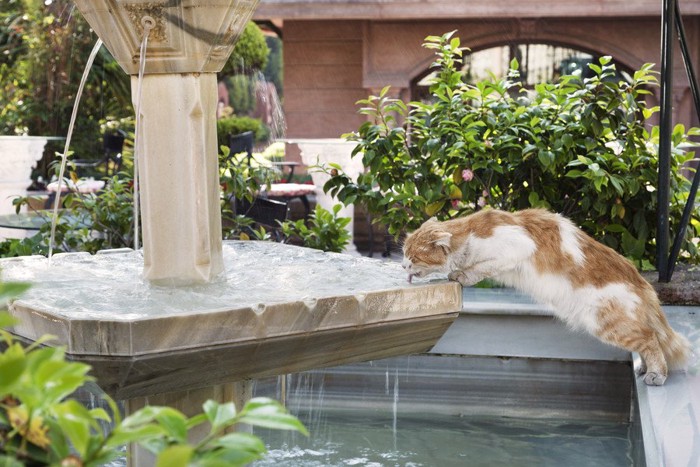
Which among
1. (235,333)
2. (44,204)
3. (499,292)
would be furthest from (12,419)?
(44,204)

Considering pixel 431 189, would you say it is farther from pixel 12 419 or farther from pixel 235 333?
pixel 12 419

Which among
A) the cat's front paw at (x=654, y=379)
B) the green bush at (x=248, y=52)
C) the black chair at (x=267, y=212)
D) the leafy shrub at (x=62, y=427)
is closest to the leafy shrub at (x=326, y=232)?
the black chair at (x=267, y=212)

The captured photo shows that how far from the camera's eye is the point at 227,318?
8.95 feet

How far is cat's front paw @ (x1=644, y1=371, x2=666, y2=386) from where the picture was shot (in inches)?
Result: 159

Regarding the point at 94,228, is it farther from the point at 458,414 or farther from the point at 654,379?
the point at 654,379

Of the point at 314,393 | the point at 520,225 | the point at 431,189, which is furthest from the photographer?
the point at 431,189

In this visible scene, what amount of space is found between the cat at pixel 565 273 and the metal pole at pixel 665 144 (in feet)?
3.63

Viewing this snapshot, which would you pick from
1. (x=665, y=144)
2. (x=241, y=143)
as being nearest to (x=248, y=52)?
(x=241, y=143)

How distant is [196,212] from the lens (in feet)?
11.3

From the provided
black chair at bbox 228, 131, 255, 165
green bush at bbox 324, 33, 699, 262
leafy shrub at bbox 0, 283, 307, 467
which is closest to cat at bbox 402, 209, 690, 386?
green bush at bbox 324, 33, 699, 262

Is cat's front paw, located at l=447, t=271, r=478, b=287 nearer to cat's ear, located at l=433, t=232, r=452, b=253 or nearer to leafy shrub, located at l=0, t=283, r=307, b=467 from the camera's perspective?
cat's ear, located at l=433, t=232, r=452, b=253

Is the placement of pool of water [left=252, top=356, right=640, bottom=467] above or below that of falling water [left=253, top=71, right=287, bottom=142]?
below

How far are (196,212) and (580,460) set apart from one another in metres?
1.93

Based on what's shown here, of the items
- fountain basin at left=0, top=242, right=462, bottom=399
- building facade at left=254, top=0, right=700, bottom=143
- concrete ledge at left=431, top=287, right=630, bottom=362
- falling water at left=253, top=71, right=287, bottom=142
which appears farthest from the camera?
falling water at left=253, top=71, right=287, bottom=142
